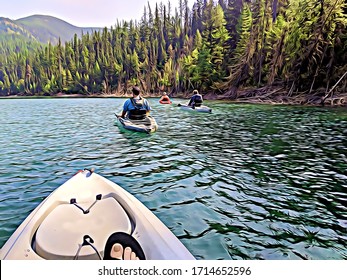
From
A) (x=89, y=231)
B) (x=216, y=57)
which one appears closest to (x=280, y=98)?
(x=216, y=57)

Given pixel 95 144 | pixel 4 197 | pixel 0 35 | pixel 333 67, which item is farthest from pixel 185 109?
pixel 0 35

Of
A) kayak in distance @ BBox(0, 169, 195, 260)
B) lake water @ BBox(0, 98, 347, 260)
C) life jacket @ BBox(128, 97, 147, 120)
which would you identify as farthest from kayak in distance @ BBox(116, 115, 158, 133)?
kayak in distance @ BBox(0, 169, 195, 260)

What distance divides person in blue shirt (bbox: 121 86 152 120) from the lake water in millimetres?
924

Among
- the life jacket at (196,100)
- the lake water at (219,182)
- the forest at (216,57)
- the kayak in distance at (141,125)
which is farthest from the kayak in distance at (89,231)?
the forest at (216,57)

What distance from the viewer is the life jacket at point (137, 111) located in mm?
9539

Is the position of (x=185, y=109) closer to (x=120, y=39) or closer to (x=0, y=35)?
(x=120, y=39)

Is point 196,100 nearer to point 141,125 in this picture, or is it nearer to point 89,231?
point 141,125

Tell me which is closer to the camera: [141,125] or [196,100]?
[141,125]

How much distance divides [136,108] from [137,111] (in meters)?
0.15

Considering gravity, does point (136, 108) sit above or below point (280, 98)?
below

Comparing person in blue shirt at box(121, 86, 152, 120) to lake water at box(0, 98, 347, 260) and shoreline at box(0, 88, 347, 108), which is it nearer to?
lake water at box(0, 98, 347, 260)

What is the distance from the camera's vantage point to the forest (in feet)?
71.9

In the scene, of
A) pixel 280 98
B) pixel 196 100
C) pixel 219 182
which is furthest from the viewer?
pixel 280 98

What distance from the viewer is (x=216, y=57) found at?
37.9 m
